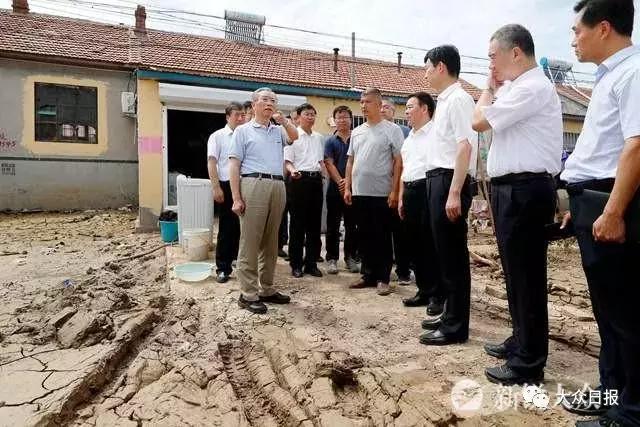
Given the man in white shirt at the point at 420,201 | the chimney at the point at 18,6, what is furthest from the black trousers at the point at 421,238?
the chimney at the point at 18,6

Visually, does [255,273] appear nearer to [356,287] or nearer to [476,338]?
[356,287]

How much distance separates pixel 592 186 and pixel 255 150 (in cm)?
254

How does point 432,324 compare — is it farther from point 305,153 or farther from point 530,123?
point 305,153

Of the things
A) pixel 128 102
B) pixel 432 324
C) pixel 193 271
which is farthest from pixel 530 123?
pixel 128 102

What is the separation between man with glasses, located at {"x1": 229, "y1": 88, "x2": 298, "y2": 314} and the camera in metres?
3.67

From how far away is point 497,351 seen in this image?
2756 mm

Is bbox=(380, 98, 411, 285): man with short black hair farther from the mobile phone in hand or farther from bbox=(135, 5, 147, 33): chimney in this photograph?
bbox=(135, 5, 147, 33): chimney

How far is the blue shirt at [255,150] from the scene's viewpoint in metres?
3.71

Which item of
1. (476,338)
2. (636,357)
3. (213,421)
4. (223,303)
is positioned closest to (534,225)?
(636,357)

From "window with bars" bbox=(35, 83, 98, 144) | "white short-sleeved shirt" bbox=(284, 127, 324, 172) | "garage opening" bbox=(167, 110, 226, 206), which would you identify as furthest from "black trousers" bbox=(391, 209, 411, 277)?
"garage opening" bbox=(167, 110, 226, 206)

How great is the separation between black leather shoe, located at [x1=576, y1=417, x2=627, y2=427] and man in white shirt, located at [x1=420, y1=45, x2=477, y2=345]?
3.55ft

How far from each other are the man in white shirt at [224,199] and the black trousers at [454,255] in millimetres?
2465

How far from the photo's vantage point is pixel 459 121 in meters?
2.87

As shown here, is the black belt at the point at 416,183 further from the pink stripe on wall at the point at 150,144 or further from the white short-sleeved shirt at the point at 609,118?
the pink stripe on wall at the point at 150,144
